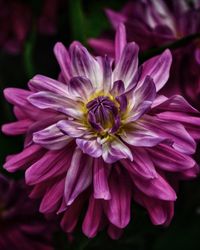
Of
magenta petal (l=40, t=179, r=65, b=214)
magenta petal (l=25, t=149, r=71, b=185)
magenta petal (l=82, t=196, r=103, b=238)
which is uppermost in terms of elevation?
magenta petal (l=25, t=149, r=71, b=185)

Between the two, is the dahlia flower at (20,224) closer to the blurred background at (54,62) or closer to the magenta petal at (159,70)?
the blurred background at (54,62)

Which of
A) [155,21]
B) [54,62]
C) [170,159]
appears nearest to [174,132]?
[170,159]

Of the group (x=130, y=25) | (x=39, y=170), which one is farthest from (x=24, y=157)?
(x=130, y=25)

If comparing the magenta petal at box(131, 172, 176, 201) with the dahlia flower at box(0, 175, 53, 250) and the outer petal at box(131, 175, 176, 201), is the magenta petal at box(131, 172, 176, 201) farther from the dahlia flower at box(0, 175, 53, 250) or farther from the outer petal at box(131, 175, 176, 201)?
the dahlia flower at box(0, 175, 53, 250)

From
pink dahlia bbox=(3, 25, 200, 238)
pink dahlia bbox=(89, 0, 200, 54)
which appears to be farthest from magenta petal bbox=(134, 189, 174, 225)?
pink dahlia bbox=(89, 0, 200, 54)

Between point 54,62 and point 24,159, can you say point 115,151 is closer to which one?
point 24,159

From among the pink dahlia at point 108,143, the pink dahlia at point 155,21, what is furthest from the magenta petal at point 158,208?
the pink dahlia at point 155,21

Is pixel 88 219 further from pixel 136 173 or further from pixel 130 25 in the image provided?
pixel 130 25
